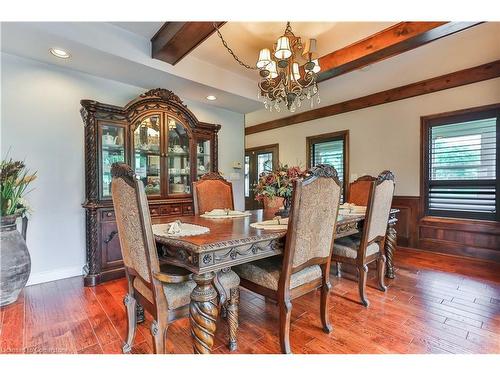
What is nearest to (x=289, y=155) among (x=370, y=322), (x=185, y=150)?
(x=185, y=150)

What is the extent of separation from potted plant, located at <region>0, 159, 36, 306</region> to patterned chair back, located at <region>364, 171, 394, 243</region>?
9.47 ft

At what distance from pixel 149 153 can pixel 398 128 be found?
12.1 ft

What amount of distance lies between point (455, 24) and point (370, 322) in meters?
2.63

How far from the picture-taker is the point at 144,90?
10.9 feet

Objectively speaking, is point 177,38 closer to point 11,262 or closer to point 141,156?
point 141,156

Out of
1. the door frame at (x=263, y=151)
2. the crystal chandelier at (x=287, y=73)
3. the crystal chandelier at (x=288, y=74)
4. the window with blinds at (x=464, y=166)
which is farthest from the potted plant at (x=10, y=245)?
the window with blinds at (x=464, y=166)

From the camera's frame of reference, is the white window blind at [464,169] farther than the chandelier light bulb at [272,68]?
Yes

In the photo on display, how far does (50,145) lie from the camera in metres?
2.70

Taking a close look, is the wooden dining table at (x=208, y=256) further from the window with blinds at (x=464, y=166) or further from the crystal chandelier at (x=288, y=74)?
the window with blinds at (x=464, y=166)

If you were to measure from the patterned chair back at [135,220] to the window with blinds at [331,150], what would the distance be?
4.14m

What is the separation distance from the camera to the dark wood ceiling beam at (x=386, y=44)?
92.5 inches

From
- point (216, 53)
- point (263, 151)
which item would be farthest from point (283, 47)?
point (263, 151)

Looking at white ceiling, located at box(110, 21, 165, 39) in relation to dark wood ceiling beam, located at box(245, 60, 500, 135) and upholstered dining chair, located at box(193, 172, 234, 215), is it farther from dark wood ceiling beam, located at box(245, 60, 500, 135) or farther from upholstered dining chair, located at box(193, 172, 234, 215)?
dark wood ceiling beam, located at box(245, 60, 500, 135)
